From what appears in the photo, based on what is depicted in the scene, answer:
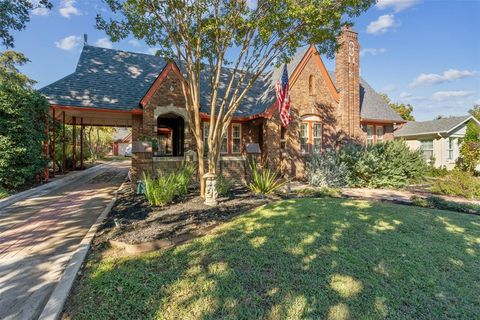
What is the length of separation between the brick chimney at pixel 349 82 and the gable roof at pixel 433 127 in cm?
908

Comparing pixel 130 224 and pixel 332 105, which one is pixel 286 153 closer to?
pixel 332 105

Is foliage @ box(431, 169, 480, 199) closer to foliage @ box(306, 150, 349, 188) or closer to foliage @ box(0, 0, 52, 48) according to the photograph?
foliage @ box(306, 150, 349, 188)

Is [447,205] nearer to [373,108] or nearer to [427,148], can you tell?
[373,108]

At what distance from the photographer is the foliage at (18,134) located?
8.92 metres

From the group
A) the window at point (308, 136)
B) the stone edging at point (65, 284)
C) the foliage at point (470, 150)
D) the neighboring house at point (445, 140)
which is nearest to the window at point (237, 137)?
the window at point (308, 136)

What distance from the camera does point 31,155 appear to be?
31.5 feet

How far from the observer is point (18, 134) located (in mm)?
9297

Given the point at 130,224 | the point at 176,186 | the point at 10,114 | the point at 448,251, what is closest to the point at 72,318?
the point at 130,224

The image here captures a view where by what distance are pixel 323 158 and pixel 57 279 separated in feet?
37.1

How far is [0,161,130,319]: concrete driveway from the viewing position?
3158mm

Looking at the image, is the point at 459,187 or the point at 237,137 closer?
the point at 459,187

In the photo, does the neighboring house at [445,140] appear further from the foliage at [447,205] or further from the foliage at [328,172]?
the foliage at [447,205]

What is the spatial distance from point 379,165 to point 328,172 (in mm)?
2618

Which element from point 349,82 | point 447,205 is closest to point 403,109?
point 349,82
